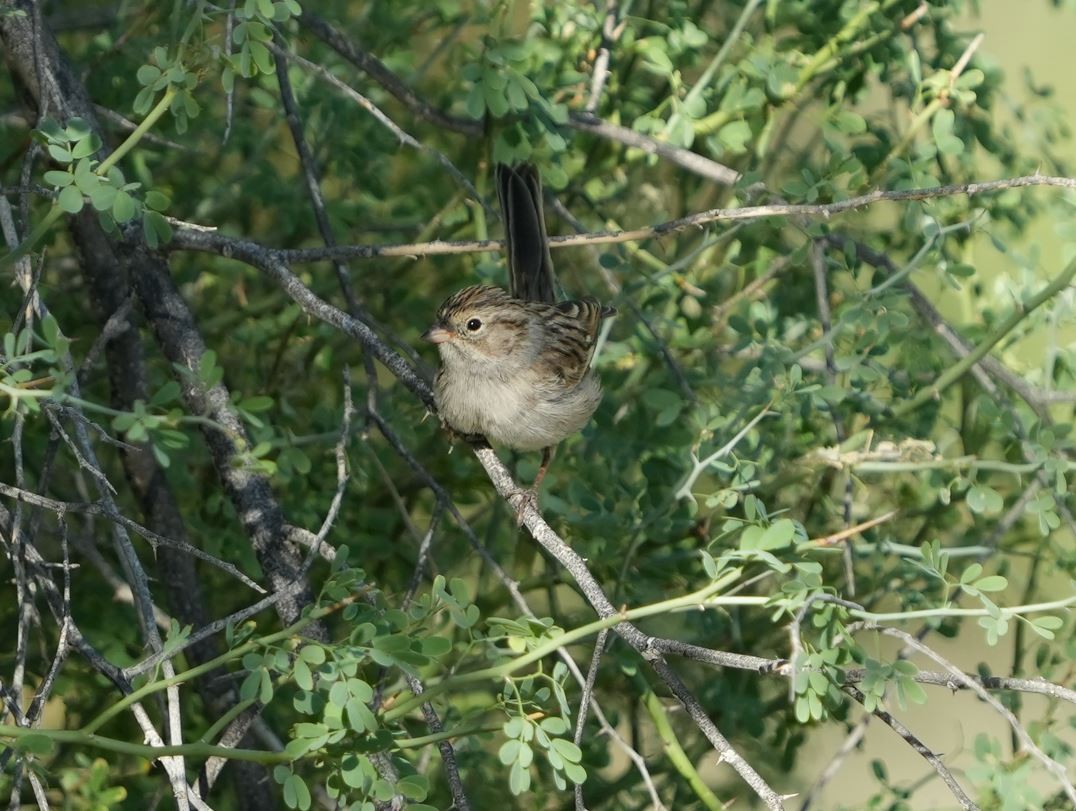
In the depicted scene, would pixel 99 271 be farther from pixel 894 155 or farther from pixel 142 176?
pixel 894 155

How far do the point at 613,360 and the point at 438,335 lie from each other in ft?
1.50

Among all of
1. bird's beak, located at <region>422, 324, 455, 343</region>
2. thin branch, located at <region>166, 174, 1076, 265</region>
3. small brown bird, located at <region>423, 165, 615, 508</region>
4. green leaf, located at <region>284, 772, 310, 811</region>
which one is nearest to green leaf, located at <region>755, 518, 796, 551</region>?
thin branch, located at <region>166, 174, 1076, 265</region>

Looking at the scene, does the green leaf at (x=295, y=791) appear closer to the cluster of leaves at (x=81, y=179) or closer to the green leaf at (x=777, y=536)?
the green leaf at (x=777, y=536)

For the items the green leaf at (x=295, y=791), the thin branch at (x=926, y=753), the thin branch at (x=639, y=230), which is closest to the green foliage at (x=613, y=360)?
the thin branch at (x=639, y=230)

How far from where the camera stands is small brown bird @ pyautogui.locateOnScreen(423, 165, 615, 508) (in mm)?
3256

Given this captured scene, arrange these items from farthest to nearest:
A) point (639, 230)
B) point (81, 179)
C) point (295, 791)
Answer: point (639, 230) < point (81, 179) < point (295, 791)

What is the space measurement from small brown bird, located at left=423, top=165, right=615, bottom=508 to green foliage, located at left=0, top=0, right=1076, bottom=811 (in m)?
0.09

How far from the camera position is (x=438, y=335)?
345 centimetres

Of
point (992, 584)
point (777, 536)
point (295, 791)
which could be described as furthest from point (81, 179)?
point (992, 584)

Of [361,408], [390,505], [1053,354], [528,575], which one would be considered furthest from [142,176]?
[1053,354]

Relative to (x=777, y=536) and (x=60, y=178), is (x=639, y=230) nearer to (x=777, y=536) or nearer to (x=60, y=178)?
(x=777, y=536)

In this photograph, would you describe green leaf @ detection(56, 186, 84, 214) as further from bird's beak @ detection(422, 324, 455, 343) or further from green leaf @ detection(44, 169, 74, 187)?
bird's beak @ detection(422, 324, 455, 343)

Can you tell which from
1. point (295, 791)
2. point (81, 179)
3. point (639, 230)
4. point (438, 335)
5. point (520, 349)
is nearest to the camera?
point (295, 791)

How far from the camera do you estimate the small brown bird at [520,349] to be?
3.26 meters
